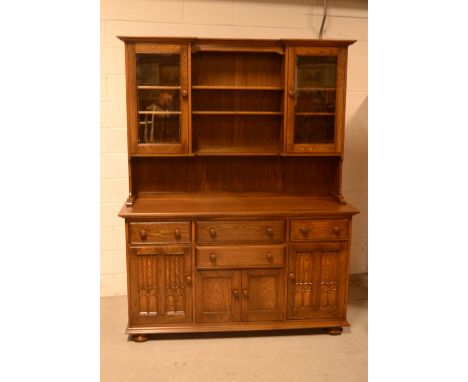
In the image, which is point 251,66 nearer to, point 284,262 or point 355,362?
point 284,262

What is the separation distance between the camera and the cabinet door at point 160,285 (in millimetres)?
2920

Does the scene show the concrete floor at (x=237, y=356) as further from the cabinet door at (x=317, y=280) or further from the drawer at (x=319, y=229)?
the drawer at (x=319, y=229)

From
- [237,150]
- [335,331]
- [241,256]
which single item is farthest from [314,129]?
[335,331]

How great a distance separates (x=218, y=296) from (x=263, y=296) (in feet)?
0.95

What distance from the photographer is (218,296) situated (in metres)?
2.99

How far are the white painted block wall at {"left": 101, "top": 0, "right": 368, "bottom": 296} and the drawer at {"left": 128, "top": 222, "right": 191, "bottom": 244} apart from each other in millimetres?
694

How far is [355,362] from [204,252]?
3.62 feet

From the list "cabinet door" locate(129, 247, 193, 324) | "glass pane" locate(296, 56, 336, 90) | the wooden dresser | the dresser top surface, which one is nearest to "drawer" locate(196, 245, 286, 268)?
the wooden dresser

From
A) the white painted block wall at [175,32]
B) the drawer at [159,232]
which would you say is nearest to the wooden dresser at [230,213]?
the drawer at [159,232]

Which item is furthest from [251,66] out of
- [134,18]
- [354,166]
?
[354,166]

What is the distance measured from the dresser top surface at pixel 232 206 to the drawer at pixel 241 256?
21 centimetres

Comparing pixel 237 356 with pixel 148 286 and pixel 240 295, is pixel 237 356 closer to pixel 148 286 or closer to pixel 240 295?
pixel 240 295

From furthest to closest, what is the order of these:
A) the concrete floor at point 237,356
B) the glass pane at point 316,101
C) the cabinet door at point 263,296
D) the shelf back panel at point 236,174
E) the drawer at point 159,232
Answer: the shelf back panel at point 236,174, the glass pane at point 316,101, the cabinet door at point 263,296, the drawer at point 159,232, the concrete floor at point 237,356

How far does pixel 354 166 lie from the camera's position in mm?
3822
